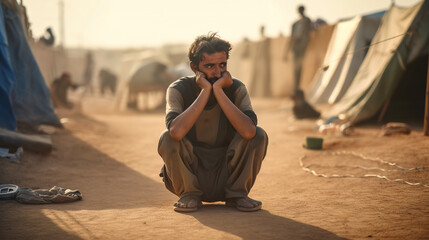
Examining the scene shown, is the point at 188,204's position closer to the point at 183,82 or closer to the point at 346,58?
the point at 183,82

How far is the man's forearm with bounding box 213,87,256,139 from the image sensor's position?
2984 millimetres

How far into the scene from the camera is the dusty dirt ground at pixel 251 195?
2658 millimetres

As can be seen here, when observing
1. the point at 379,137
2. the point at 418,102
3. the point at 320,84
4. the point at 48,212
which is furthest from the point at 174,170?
the point at 320,84

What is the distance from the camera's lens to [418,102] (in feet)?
29.0

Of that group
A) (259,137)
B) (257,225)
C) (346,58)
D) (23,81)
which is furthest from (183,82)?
(346,58)

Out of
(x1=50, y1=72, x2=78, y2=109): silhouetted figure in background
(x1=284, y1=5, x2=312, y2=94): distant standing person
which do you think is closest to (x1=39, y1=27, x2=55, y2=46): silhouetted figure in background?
(x1=50, y1=72, x2=78, y2=109): silhouetted figure in background

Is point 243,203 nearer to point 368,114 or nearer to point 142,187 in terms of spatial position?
point 142,187

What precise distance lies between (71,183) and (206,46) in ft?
7.69

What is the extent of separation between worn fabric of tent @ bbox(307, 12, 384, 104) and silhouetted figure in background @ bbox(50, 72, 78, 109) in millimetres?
6638

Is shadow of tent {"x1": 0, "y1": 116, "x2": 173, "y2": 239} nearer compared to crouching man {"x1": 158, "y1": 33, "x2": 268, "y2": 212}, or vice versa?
shadow of tent {"x1": 0, "y1": 116, "x2": 173, "y2": 239}

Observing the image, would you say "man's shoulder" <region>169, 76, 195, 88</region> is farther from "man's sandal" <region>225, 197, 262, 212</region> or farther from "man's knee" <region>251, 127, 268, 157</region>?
"man's sandal" <region>225, 197, 262, 212</region>

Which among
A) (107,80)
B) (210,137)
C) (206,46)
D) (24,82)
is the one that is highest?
(206,46)

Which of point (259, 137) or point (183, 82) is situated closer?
point (259, 137)

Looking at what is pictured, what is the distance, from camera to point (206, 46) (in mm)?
3207
